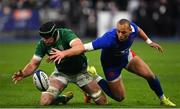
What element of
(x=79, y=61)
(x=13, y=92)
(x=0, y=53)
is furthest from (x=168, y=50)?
(x=79, y=61)

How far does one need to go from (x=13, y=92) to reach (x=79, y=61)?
2.85 meters

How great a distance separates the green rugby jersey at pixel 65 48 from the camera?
1302 cm

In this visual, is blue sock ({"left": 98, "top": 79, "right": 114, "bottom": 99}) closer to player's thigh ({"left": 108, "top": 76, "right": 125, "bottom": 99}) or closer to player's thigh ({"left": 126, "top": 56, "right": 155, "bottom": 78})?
player's thigh ({"left": 108, "top": 76, "right": 125, "bottom": 99})

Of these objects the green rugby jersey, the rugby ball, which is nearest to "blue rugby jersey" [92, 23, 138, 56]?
the green rugby jersey

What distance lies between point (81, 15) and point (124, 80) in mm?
16232

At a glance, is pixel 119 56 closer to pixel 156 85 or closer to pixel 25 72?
pixel 156 85

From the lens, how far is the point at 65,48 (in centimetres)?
1302

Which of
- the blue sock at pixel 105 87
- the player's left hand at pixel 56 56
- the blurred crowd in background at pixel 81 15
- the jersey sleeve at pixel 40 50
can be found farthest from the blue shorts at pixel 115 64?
the blurred crowd in background at pixel 81 15

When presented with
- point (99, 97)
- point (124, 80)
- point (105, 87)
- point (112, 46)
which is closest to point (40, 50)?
point (112, 46)

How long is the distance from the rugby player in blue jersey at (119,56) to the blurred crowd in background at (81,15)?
19586 mm

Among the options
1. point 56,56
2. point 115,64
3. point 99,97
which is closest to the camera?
point 56,56

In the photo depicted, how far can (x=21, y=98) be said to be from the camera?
1466 centimetres

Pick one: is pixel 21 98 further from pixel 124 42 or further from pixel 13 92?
pixel 124 42

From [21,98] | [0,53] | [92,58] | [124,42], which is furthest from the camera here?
[0,53]
